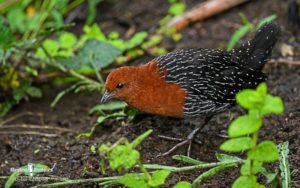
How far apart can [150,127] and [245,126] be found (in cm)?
191

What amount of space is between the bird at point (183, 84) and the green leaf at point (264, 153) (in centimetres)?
144

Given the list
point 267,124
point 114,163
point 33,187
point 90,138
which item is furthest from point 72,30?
point 114,163

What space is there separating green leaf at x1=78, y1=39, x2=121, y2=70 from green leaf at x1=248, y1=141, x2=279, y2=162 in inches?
110

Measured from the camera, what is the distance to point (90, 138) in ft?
16.3

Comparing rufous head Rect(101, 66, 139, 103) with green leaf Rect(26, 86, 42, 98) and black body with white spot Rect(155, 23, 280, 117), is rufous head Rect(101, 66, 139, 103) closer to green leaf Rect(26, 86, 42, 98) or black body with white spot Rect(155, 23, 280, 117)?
black body with white spot Rect(155, 23, 280, 117)

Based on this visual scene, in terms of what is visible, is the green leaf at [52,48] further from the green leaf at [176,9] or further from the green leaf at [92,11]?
the green leaf at [176,9]

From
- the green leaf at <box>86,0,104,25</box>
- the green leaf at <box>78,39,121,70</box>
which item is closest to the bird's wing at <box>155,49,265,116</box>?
the green leaf at <box>78,39,121,70</box>

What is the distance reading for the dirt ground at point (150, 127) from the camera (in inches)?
174

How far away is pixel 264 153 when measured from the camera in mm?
3197

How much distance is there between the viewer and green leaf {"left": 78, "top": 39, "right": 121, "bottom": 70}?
5.79 meters

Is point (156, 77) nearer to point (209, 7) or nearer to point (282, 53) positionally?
point (282, 53)

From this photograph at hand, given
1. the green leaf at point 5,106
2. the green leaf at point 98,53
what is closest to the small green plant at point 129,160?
the green leaf at point 98,53

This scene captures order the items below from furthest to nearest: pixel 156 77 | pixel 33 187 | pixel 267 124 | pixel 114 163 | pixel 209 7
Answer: pixel 209 7
pixel 267 124
pixel 156 77
pixel 33 187
pixel 114 163

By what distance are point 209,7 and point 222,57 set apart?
2298mm
